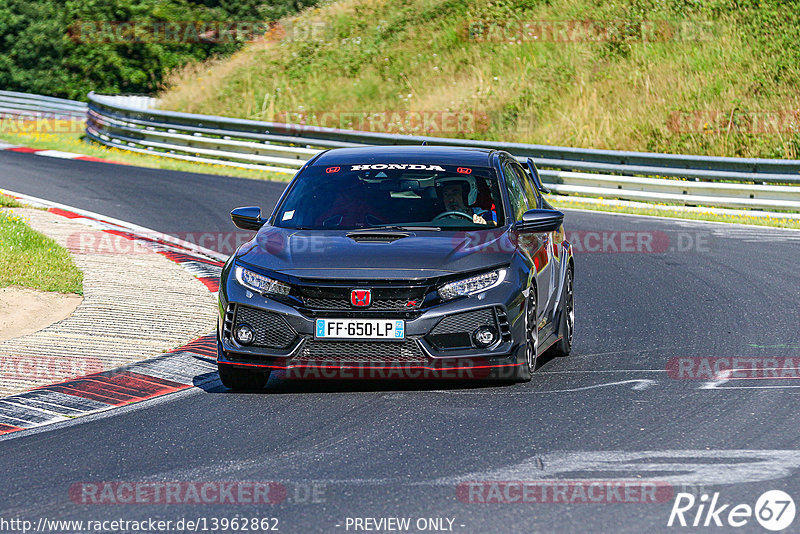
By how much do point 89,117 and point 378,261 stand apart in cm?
2577

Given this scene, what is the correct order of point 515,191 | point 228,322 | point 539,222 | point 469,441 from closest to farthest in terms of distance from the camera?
point 469,441, point 228,322, point 539,222, point 515,191

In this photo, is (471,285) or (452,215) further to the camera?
(452,215)

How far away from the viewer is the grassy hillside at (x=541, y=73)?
26984 millimetres

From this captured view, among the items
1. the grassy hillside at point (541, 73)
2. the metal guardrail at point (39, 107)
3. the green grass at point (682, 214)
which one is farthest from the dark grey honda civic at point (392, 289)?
the metal guardrail at point (39, 107)

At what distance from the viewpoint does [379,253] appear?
7.87 metres

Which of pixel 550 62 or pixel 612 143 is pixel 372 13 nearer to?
pixel 550 62

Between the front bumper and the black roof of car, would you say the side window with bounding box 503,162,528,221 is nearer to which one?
the black roof of car

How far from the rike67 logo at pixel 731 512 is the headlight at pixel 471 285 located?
2.52m

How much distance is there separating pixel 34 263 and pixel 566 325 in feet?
19.3

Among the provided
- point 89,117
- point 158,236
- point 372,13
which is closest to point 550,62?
point 372,13

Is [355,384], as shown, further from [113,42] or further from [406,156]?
[113,42]

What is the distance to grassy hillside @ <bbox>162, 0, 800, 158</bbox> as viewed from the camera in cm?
2698

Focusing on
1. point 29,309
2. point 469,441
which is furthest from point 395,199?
point 29,309

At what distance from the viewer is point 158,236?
15930 millimetres
